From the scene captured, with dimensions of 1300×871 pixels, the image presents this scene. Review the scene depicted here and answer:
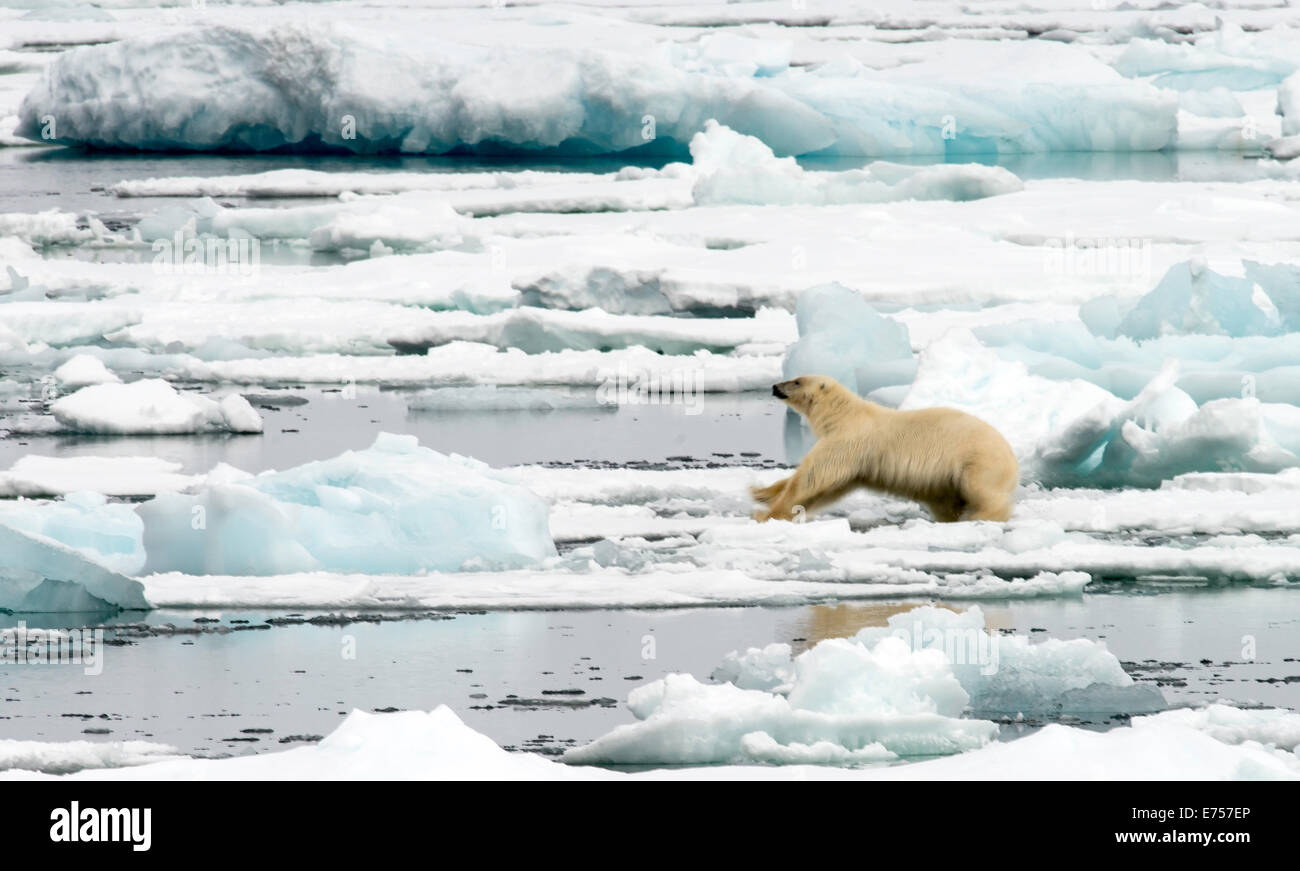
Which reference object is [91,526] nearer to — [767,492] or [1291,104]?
[767,492]

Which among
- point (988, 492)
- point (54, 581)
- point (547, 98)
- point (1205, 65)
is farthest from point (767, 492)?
point (1205, 65)

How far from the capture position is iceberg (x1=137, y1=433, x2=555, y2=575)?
5.04 meters

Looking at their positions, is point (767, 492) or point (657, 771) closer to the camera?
point (657, 771)

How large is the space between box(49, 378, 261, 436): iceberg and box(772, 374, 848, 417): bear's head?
7.21ft

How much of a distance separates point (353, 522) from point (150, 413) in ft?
7.69

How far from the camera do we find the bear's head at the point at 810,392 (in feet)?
19.6

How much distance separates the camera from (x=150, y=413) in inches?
289

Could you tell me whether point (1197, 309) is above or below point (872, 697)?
above

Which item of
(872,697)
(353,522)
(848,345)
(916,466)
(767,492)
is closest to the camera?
(872,697)

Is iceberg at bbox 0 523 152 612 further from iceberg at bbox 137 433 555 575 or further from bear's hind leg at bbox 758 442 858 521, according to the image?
bear's hind leg at bbox 758 442 858 521

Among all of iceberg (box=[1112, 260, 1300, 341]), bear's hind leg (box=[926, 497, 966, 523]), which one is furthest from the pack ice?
iceberg (box=[1112, 260, 1300, 341])

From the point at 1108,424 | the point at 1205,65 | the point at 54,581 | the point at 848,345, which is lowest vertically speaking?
the point at 54,581

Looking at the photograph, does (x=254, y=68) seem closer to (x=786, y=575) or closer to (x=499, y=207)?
(x=499, y=207)
